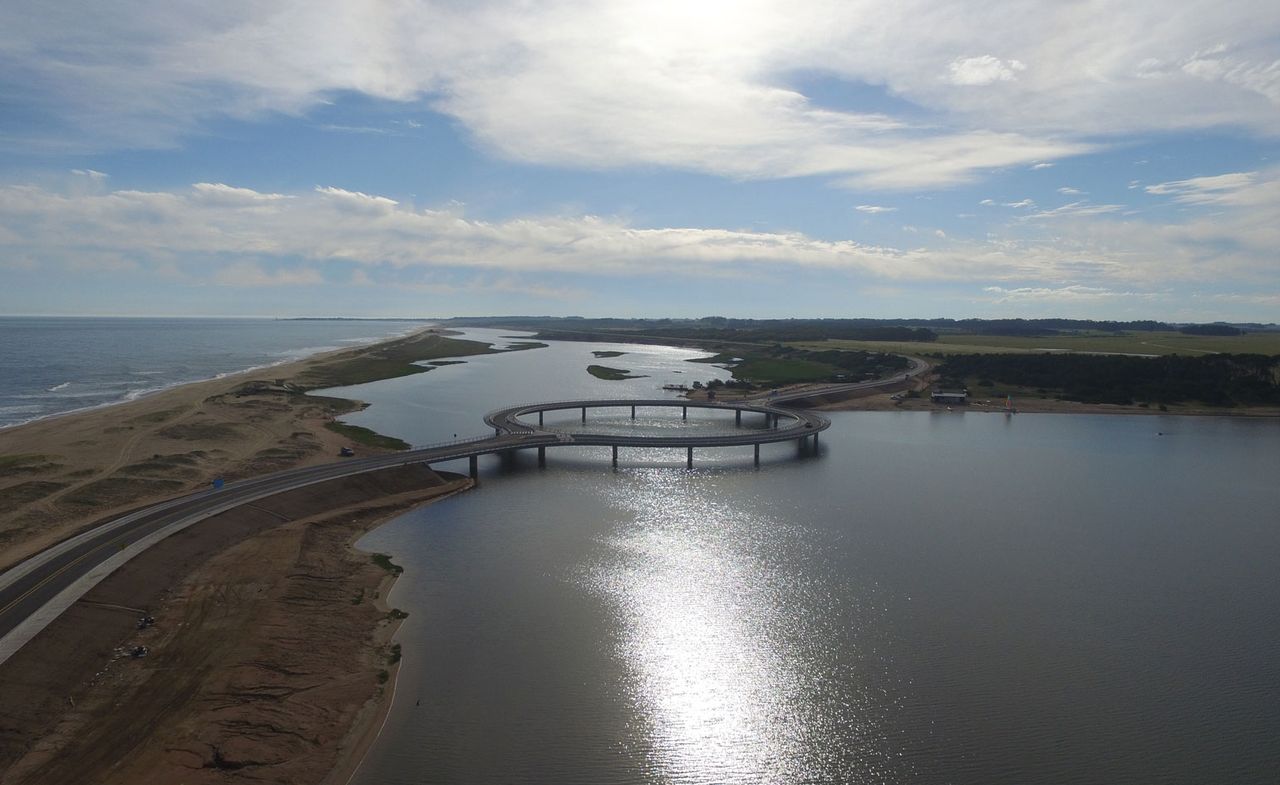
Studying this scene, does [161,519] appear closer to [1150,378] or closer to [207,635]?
[207,635]

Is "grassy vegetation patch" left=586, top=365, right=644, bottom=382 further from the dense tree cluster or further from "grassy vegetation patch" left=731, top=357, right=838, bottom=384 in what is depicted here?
the dense tree cluster

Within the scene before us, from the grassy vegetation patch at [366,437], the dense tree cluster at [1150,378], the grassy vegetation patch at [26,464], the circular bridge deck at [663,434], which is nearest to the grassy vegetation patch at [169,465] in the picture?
the grassy vegetation patch at [26,464]

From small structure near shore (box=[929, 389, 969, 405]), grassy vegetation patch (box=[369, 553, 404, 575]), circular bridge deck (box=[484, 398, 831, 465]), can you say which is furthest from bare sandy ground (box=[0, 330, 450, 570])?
small structure near shore (box=[929, 389, 969, 405])

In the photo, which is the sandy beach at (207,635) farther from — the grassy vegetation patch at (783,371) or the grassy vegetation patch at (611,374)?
the grassy vegetation patch at (783,371)

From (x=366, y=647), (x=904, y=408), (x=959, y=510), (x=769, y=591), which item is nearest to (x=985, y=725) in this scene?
(x=769, y=591)

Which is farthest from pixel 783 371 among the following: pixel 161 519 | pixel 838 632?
pixel 161 519

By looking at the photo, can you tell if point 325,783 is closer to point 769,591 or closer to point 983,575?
point 769,591
